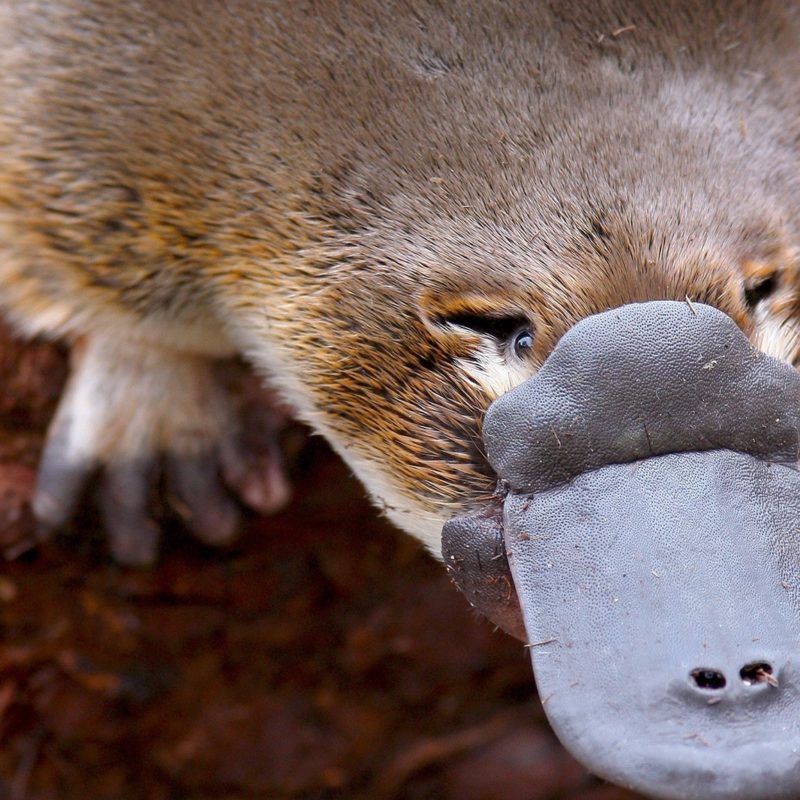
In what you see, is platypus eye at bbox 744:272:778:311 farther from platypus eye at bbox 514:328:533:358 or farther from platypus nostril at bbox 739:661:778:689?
platypus nostril at bbox 739:661:778:689

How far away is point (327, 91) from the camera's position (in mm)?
1475

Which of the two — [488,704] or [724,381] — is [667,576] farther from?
[488,704]

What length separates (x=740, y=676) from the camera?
106 cm

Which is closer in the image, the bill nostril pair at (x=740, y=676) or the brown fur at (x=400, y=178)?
the bill nostril pair at (x=740, y=676)

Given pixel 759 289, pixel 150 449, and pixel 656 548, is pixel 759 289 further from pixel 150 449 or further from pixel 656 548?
pixel 150 449

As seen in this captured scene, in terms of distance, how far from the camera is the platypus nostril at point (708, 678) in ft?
3.45

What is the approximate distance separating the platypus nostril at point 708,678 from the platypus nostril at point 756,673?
2 cm

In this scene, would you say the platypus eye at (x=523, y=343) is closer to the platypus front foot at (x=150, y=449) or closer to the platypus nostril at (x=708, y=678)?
the platypus nostril at (x=708, y=678)

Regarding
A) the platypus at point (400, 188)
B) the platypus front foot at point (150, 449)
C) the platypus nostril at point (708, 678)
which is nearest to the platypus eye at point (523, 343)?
the platypus at point (400, 188)

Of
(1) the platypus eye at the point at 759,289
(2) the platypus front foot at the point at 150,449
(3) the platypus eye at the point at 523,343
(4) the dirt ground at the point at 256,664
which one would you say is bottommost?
(4) the dirt ground at the point at 256,664

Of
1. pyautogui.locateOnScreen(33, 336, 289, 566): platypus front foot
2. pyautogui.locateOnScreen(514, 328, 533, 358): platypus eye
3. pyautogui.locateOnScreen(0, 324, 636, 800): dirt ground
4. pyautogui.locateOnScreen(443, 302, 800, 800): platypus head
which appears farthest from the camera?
pyautogui.locateOnScreen(0, 324, 636, 800): dirt ground

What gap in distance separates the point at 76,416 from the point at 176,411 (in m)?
0.15

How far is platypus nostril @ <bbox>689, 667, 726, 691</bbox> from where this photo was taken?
105 cm

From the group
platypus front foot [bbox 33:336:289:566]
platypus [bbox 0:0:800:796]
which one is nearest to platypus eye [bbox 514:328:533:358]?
platypus [bbox 0:0:800:796]
